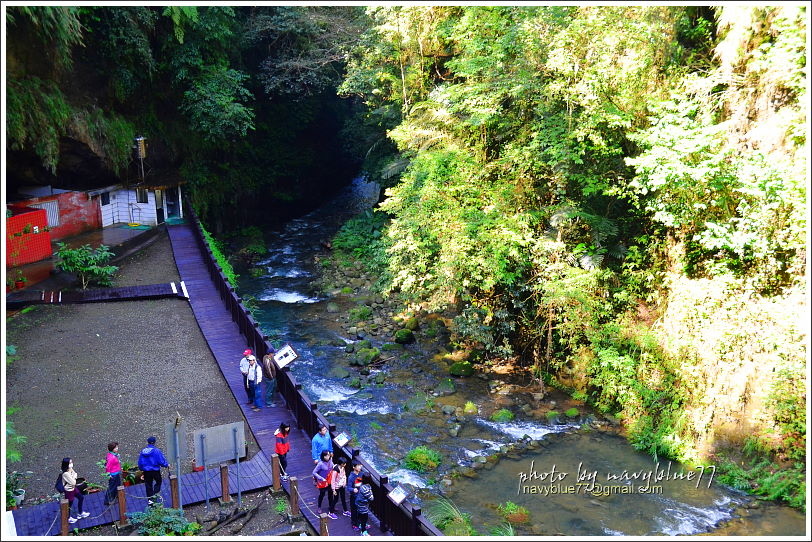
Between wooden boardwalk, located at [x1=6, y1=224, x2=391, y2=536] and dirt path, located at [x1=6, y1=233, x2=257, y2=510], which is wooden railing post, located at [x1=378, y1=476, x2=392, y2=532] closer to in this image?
wooden boardwalk, located at [x1=6, y1=224, x2=391, y2=536]

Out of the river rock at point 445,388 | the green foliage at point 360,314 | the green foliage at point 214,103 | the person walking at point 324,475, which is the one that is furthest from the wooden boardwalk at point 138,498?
the green foliage at point 214,103

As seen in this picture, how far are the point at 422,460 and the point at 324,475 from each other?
5.47 meters

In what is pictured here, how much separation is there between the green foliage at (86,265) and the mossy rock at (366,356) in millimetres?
7955

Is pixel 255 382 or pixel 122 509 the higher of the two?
pixel 255 382

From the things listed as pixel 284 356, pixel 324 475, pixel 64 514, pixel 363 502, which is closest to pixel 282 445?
pixel 324 475

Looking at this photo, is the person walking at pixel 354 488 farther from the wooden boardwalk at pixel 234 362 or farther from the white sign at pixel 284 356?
the white sign at pixel 284 356

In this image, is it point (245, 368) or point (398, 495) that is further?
point (245, 368)

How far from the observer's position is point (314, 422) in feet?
47.2

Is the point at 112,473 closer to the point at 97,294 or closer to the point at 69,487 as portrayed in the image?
the point at 69,487

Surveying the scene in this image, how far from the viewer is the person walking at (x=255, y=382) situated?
15602 millimetres

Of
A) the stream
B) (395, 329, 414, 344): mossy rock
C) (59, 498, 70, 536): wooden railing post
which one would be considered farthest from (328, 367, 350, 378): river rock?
(59, 498, 70, 536): wooden railing post

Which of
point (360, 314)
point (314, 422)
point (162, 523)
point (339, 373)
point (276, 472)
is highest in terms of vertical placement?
point (360, 314)

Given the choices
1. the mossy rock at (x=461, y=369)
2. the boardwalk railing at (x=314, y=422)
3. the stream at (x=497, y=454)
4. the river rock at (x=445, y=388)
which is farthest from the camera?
the mossy rock at (x=461, y=369)

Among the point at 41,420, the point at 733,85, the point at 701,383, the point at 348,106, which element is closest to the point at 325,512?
the point at 41,420
